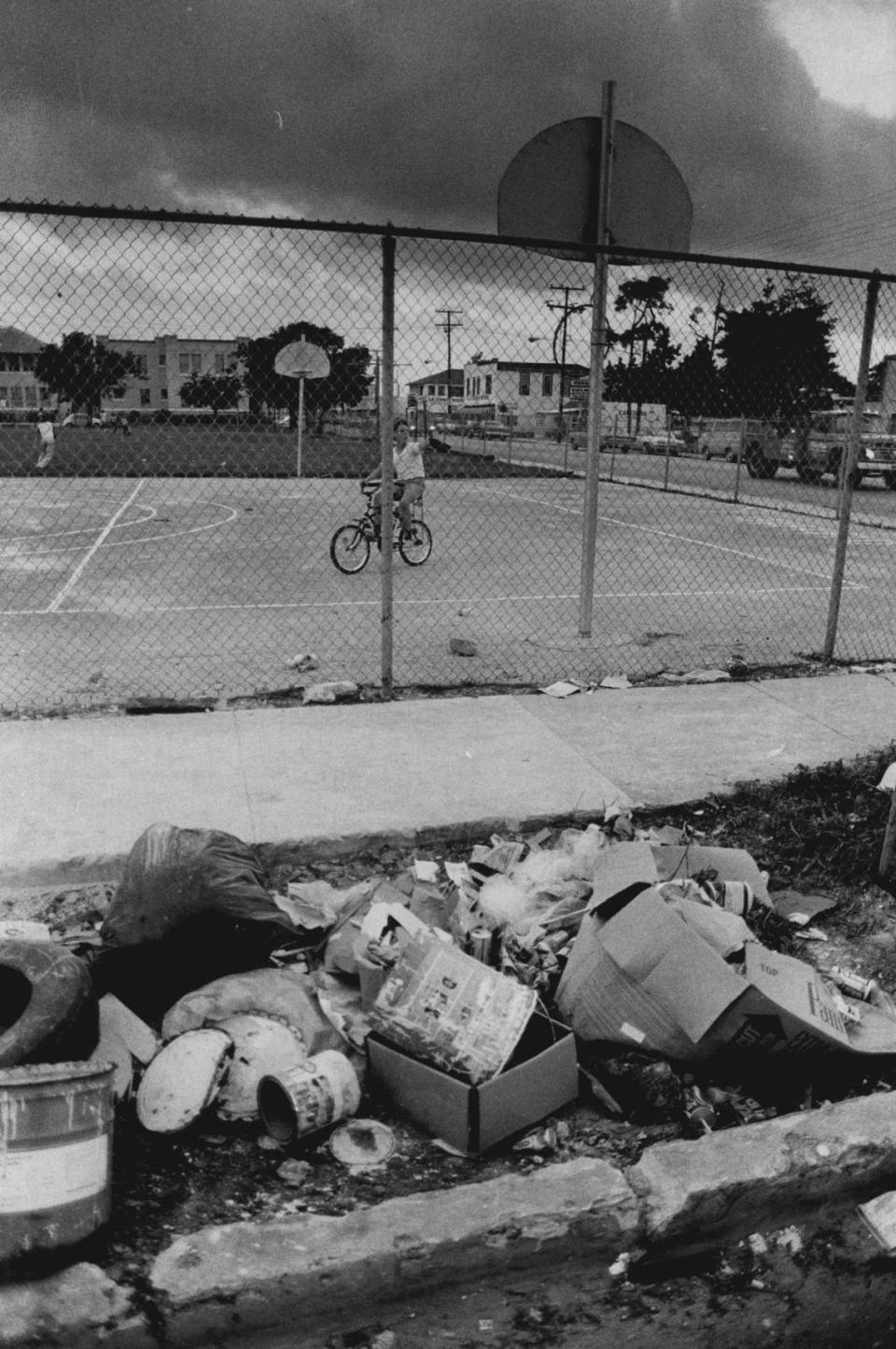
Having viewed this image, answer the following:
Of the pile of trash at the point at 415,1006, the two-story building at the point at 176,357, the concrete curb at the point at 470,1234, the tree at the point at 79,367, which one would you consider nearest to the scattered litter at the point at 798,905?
the pile of trash at the point at 415,1006

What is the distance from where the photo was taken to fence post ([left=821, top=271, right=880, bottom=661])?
6.18 metres

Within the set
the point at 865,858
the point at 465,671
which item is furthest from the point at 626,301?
the point at 865,858

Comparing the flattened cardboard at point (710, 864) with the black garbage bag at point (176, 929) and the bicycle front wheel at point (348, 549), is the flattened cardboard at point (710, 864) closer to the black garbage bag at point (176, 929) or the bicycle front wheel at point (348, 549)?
the black garbage bag at point (176, 929)

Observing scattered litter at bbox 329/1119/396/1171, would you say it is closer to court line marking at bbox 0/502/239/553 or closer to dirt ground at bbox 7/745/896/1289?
dirt ground at bbox 7/745/896/1289

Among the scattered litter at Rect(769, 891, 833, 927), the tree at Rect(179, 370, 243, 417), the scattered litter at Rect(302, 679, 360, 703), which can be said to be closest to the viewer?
the scattered litter at Rect(769, 891, 833, 927)

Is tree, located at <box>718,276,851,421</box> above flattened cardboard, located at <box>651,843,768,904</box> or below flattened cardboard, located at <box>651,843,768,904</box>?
above

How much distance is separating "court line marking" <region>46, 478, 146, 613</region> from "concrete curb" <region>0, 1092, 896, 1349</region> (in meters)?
7.30

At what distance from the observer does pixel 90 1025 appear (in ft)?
9.00

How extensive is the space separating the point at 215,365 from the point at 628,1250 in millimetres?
10483

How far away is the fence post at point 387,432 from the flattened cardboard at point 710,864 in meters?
2.50

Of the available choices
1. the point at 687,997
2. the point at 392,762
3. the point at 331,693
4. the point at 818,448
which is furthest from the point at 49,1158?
the point at 818,448

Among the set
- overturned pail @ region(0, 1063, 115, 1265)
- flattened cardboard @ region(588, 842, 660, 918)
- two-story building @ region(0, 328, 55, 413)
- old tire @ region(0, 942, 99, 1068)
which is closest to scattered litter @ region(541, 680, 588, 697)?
flattened cardboard @ region(588, 842, 660, 918)

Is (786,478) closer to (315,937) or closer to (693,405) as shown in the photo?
(693,405)

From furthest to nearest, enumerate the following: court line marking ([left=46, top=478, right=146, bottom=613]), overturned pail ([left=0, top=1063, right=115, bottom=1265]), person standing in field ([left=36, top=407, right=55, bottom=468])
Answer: person standing in field ([left=36, top=407, right=55, bottom=468]) → court line marking ([left=46, top=478, right=146, bottom=613]) → overturned pail ([left=0, top=1063, right=115, bottom=1265])
